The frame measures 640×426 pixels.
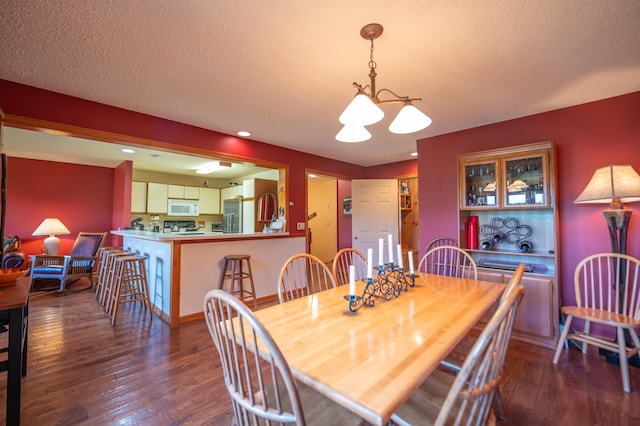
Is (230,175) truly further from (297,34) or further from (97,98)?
(297,34)

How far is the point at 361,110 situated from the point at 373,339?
1089 mm

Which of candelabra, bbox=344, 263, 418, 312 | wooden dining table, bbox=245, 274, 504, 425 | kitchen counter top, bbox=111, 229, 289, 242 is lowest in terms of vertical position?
wooden dining table, bbox=245, 274, 504, 425

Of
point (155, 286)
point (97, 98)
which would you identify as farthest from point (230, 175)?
point (97, 98)

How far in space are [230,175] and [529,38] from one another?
608 cm

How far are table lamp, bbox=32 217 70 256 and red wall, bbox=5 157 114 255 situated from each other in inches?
11.1

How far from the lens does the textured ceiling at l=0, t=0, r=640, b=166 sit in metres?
1.49

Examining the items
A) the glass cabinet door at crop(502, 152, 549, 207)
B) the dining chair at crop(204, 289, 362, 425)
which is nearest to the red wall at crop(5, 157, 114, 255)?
the dining chair at crop(204, 289, 362, 425)

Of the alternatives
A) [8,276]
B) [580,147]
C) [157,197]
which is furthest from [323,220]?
[8,276]

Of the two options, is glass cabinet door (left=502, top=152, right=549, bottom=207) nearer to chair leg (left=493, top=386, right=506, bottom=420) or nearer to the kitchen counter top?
chair leg (left=493, top=386, right=506, bottom=420)

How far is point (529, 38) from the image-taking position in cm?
171

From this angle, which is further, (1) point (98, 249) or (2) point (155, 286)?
(1) point (98, 249)

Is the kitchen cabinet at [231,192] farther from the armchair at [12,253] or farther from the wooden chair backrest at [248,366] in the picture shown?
the wooden chair backrest at [248,366]

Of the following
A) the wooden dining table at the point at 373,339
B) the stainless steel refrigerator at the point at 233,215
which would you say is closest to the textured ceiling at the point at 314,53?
the wooden dining table at the point at 373,339

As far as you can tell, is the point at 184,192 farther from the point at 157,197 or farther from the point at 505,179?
the point at 505,179
